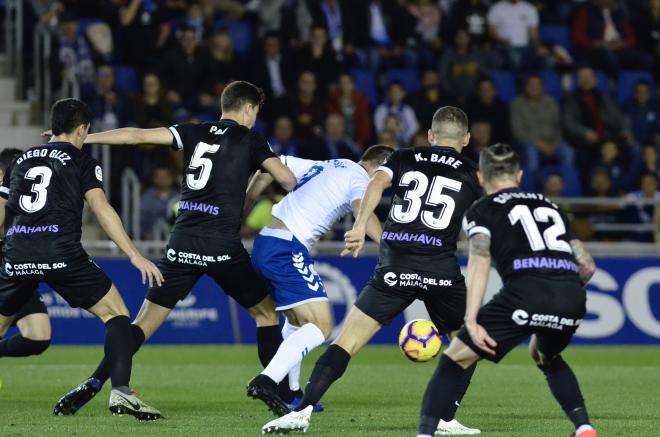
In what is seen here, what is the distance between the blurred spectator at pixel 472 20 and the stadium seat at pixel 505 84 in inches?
26.5

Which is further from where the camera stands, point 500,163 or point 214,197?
point 214,197

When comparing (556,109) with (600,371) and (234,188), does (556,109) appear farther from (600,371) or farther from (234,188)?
(234,188)

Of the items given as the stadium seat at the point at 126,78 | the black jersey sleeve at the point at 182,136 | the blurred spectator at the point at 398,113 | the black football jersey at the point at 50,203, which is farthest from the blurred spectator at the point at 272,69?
the black football jersey at the point at 50,203

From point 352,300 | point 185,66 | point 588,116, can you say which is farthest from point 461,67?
point 352,300

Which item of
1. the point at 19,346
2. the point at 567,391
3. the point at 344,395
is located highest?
the point at 567,391

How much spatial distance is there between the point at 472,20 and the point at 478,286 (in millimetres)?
16360

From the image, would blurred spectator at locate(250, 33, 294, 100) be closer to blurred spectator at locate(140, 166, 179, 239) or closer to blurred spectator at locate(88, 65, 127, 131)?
blurred spectator at locate(88, 65, 127, 131)

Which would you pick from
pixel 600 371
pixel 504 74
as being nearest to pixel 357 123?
pixel 504 74

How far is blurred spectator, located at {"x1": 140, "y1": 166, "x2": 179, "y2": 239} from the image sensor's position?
18.5m

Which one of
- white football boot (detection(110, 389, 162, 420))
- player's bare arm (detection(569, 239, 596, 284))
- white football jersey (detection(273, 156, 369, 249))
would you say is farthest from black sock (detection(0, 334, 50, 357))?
player's bare arm (detection(569, 239, 596, 284))

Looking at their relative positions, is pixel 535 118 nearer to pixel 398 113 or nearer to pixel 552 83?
pixel 552 83

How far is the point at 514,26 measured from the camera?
906 inches

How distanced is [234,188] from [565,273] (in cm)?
303

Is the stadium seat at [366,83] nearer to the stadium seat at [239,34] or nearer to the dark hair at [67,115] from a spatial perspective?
the stadium seat at [239,34]
